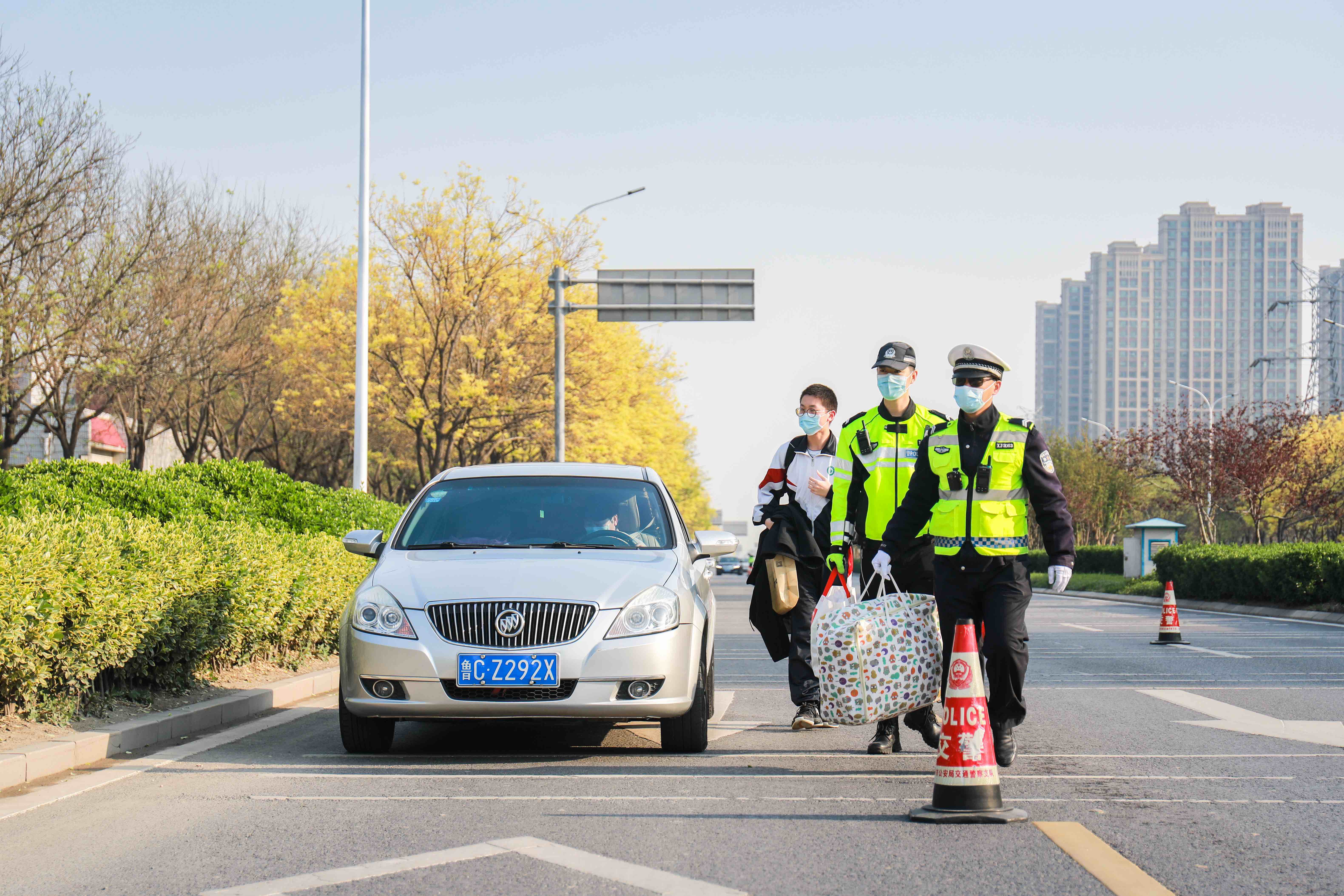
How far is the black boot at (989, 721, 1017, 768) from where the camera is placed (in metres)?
6.55

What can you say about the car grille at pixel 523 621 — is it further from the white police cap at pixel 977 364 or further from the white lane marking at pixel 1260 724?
the white lane marking at pixel 1260 724

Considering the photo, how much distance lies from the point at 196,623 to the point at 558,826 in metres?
3.82

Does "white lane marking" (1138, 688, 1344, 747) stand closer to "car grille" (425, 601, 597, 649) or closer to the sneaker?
→ the sneaker

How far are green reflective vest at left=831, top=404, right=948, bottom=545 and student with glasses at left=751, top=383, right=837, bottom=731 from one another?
579 millimetres

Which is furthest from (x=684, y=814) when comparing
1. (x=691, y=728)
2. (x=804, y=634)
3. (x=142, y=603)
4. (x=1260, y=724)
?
(x=1260, y=724)

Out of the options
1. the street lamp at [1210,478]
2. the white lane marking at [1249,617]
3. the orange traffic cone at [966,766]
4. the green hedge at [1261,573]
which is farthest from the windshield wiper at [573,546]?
Result: the street lamp at [1210,478]

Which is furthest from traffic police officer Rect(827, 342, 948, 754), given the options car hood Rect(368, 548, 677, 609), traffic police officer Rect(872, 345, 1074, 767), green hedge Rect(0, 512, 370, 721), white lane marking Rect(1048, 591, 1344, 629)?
white lane marking Rect(1048, 591, 1344, 629)

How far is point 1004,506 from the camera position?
652cm

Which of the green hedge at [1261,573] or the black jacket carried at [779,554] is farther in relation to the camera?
the green hedge at [1261,573]

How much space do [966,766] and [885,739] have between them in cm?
187

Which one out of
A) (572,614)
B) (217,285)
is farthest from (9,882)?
(217,285)

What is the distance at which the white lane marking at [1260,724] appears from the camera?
8.23 meters

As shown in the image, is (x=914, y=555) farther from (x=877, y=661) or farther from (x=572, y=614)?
(x=572, y=614)

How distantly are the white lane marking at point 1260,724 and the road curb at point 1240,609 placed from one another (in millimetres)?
7029
